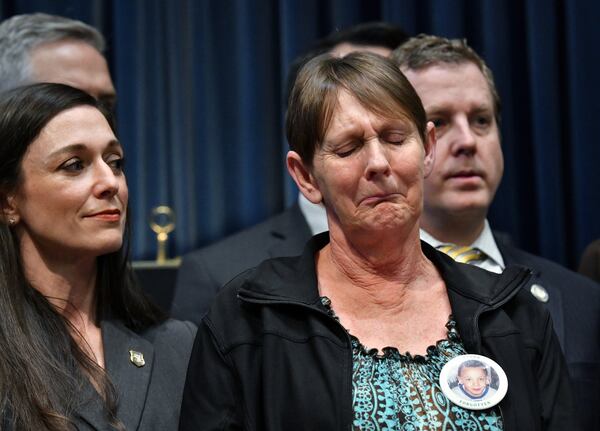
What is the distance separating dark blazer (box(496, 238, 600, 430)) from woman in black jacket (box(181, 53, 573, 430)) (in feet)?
2.28

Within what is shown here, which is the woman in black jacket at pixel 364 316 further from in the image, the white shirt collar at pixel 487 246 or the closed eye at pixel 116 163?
the white shirt collar at pixel 487 246

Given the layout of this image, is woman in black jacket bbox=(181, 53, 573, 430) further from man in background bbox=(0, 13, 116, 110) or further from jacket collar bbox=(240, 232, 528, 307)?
man in background bbox=(0, 13, 116, 110)

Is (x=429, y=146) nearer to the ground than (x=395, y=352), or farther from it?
farther from it

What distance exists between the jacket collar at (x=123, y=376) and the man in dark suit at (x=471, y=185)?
0.88 m

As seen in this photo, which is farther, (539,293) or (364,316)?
(539,293)

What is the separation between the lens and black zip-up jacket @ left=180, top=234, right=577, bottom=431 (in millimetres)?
1652

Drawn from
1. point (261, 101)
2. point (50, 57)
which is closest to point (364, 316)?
point (50, 57)

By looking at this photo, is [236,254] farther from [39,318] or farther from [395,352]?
[395,352]

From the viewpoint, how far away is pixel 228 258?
280 cm

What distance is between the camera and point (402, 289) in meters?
1.83

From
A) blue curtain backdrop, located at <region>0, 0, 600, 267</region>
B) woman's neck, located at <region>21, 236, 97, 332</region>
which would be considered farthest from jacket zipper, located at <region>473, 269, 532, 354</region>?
blue curtain backdrop, located at <region>0, 0, 600, 267</region>

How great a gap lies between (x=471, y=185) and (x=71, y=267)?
1.08 m

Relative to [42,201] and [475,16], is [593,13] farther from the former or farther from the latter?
[42,201]

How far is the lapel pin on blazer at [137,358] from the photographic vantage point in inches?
86.3
